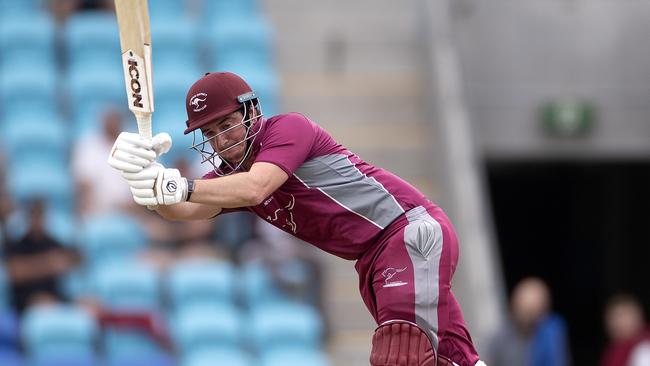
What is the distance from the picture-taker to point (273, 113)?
38.2ft

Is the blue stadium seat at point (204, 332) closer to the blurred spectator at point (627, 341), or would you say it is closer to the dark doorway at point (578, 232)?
the blurred spectator at point (627, 341)

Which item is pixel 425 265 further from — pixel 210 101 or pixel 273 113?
pixel 273 113

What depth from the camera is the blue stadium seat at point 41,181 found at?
10.7 meters

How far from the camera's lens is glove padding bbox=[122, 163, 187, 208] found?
5.15m

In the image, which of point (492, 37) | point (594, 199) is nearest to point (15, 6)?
point (492, 37)

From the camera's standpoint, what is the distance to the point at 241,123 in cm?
546

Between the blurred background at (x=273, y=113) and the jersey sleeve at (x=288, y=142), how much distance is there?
429cm

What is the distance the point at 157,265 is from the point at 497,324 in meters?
2.55

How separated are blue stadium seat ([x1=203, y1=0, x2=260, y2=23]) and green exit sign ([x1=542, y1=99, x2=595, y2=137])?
2.94m

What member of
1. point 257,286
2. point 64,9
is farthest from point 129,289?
point 64,9

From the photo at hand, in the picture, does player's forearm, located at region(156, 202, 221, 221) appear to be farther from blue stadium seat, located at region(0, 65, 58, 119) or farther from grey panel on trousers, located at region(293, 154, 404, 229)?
blue stadium seat, located at region(0, 65, 58, 119)

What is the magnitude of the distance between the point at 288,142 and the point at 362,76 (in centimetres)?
733

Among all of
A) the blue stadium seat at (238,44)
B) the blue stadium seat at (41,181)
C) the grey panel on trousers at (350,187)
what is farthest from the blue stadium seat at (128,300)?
the grey panel on trousers at (350,187)

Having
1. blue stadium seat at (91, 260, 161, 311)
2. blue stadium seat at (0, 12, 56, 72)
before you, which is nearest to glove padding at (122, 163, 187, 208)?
blue stadium seat at (91, 260, 161, 311)
